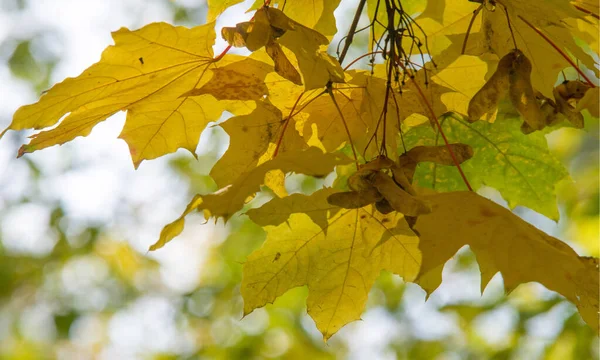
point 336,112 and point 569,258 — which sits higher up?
point 336,112

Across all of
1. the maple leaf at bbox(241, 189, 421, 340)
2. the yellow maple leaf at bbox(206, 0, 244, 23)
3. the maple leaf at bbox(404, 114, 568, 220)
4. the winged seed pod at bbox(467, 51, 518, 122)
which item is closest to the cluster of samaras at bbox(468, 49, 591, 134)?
the winged seed pod at bbox(467, 51, 518, 122)

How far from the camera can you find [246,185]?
2.42 feet

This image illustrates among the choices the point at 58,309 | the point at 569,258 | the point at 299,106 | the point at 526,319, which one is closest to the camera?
the point at 569,258

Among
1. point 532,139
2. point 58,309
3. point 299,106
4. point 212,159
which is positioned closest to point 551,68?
point 532,139

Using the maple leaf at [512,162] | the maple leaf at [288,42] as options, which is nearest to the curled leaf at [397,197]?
the maple leaf at [288,42]

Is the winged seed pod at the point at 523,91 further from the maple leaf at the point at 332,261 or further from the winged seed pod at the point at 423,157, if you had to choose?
the maple leaf at the point at 332,261

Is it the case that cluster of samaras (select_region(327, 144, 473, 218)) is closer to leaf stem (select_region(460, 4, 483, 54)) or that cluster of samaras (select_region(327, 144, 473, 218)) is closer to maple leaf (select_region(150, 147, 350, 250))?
maple leaf (select_region(150, 147, 350, 250))

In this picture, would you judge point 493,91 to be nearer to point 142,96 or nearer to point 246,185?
point 246,185

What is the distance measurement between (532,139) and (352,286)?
0.54 metres

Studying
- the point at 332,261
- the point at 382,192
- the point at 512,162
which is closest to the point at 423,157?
the point at 382,192

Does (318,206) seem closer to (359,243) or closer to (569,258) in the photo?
(359,243)

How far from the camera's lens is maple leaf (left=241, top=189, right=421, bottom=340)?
99cm

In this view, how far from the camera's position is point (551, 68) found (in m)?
1.01

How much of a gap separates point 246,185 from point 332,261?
33cm
